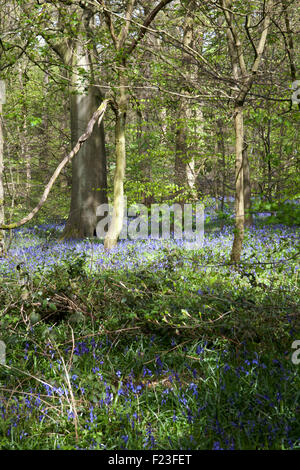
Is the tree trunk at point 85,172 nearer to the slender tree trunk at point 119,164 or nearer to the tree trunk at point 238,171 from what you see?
the slender tree trunk at point 119,164

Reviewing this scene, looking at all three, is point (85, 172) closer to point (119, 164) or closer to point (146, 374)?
point (119, 164)

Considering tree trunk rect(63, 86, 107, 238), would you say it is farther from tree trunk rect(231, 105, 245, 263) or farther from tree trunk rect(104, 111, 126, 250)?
tree trunk rect(231, 105, 245, 263)

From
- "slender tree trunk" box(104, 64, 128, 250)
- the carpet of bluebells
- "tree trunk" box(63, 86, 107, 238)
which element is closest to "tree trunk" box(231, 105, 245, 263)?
the carpet of bluebells

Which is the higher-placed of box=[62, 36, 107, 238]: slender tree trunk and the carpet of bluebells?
box=[62, 36, 107, 238]: slender tree trunk

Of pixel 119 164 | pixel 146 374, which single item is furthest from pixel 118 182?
pixel 146 374

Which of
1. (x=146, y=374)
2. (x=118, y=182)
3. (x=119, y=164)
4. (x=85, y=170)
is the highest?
(x=85, y=170)

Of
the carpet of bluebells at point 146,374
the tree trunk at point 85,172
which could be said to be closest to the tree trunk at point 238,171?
the carpet of bluebells at point 146,374

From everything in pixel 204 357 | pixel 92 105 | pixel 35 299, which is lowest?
pixel 204 357

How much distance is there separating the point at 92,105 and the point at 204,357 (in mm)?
9890

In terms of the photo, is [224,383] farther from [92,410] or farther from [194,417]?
[92,410]

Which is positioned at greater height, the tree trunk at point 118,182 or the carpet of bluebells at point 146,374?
the tree trunk at point 118,182

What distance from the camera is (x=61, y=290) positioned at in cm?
414
